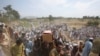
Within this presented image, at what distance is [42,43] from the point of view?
267 inches

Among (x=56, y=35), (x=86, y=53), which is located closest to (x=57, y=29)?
(x=56, y=35)

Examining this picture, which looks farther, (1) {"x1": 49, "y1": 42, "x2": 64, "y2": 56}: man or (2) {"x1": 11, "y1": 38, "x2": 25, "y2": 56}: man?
(2) {"x1": 11, "y1": 38, "x2": 25, "y2": 56}: man

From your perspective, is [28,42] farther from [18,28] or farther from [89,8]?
[89,8]

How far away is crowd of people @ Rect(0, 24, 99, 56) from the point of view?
670 cm

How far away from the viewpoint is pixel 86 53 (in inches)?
265

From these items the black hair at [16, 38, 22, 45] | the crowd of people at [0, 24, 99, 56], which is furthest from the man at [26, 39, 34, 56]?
the black hair at [16, 38, 22, 45]

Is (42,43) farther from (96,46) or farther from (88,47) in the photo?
(96,46)

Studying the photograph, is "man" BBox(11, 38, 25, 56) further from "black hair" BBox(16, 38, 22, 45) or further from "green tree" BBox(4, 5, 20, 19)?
"green tree" BBox(4, 5, 20, 19)

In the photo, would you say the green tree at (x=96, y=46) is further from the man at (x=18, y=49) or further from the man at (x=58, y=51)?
the man at (x=18, y=49)

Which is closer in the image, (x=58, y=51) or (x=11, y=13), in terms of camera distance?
(x=58, y=51)

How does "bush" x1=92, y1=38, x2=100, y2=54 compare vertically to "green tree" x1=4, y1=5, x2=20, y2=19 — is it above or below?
below

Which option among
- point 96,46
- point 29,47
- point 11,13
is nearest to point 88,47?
point 96,46

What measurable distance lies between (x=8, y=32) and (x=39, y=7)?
0.61 metres

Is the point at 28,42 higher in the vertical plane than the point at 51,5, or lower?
lower
